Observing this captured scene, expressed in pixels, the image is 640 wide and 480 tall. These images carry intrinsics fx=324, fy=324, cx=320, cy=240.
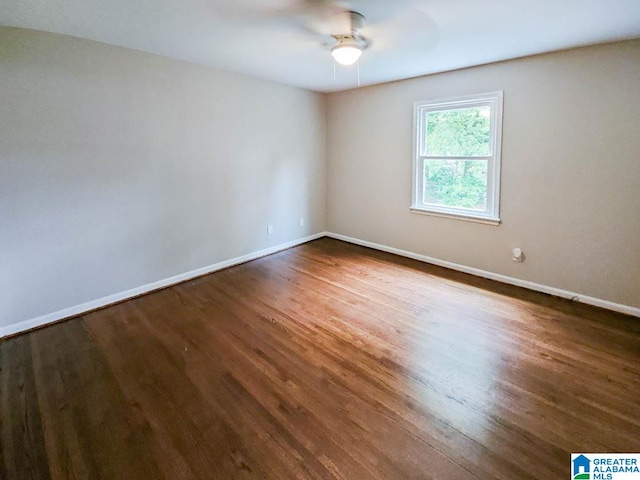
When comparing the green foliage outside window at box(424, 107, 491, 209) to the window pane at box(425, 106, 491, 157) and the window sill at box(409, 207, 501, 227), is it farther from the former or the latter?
the window sill at box(409, 207, 501, 227)

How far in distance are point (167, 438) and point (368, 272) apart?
107 inches

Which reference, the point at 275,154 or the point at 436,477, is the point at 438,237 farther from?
the point at 436,477

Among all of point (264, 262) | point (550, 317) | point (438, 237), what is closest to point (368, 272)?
point (438, 237)

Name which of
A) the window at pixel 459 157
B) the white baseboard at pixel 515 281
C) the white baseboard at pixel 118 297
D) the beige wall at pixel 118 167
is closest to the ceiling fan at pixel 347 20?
the window at pixel 459 157

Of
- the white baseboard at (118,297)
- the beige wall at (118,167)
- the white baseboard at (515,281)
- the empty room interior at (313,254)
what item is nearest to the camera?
the empty room interior at (313,254)

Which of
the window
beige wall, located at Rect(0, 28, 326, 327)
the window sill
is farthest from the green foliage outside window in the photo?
beige wall, located at Rect(0, 28, 326, 327)

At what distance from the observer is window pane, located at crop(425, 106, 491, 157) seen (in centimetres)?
357

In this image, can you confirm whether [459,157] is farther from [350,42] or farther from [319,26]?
[319,26]

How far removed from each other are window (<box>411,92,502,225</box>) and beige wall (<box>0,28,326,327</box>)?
1.95 meters

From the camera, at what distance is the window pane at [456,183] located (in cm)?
367

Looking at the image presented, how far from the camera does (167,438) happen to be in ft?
5.46

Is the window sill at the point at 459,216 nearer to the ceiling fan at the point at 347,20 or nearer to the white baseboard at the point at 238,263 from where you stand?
the white baseboard at the point at 238,263

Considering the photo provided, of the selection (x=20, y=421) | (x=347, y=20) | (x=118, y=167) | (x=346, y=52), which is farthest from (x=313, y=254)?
(x=20, y=421)

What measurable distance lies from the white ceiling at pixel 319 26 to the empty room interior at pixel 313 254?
0.03 meters
